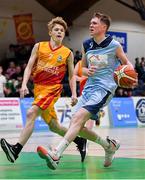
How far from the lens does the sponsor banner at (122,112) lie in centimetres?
1933

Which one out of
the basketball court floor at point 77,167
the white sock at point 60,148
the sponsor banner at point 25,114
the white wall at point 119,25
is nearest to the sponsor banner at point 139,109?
the sponsor banner at point 25,114

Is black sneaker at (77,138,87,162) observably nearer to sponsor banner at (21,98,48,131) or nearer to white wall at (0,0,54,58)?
sponsor banner at (21,98,48,131)

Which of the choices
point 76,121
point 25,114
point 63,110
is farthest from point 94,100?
point 63,110

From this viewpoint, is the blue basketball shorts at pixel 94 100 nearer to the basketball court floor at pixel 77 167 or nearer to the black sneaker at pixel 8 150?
the basketball court floor at pixel 77 167

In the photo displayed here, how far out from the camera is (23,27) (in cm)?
2436

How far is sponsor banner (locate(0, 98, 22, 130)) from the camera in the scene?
1658cm

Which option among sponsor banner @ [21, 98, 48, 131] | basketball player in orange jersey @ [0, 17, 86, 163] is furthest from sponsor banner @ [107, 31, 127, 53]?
basketball player in orange jersey @ [0, 17, 86, 163]

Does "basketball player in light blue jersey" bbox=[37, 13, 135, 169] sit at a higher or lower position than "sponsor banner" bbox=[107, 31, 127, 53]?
higher

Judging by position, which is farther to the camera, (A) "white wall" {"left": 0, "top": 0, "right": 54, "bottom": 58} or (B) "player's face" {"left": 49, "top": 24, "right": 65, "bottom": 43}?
(A) "white wall" {"left": 0, "top": 0, "right": 54, "bottom": 58}

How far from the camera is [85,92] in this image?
22.5ft

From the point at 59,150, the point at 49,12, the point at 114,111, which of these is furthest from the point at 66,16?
the point at 59,150

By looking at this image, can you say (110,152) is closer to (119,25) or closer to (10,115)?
(10,115)

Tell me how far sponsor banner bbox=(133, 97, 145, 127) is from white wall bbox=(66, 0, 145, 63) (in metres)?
8.59

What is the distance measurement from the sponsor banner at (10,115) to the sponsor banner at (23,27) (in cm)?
798
